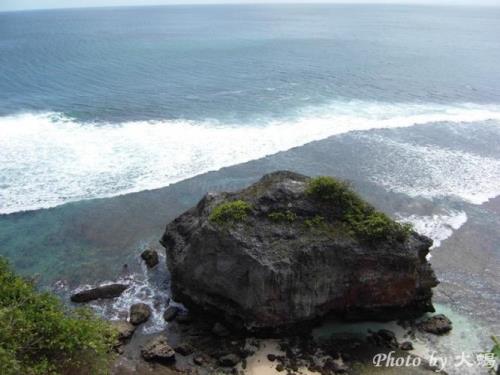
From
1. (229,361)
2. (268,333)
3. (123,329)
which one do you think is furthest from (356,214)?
(123,329)

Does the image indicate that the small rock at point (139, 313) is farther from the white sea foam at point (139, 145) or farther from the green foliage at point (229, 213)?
the white sea foam at point (139, 145)

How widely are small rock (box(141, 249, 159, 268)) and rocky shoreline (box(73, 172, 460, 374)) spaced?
335 cm

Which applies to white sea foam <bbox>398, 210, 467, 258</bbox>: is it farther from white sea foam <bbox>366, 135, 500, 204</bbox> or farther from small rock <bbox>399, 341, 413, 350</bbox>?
small rock <bbox>399, 341, 413, 350</bbox>

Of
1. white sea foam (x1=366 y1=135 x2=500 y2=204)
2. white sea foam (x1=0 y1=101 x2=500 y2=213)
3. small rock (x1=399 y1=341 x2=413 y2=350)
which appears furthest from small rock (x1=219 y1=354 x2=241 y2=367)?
white sea foam (x1=366 y1=135 x2=500 y2=204)

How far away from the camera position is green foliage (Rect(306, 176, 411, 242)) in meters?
25.7

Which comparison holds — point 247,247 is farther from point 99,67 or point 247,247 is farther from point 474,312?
point 99,67

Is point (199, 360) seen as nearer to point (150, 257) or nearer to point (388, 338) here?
point (150, 257)

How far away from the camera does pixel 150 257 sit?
3111 centimetres

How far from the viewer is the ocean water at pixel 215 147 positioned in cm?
3231

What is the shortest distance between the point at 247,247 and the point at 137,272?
32.2 ft

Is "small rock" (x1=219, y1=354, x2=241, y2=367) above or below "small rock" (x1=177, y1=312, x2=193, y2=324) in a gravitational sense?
below

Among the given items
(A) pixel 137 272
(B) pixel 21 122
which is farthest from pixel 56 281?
(B) pixel 21 122

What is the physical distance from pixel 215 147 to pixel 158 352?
92.9ft

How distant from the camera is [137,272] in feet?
100
